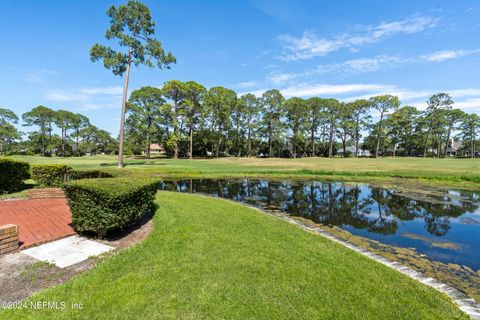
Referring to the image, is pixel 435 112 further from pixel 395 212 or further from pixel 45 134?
pixel 45 134

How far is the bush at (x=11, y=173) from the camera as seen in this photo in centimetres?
951

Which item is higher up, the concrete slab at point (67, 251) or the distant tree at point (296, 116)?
the distant tree at point (296, 116)

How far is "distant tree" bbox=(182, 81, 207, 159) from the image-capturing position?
44.3 metres

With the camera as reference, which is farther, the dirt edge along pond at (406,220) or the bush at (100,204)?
the dirt edge along pond at (406,220)

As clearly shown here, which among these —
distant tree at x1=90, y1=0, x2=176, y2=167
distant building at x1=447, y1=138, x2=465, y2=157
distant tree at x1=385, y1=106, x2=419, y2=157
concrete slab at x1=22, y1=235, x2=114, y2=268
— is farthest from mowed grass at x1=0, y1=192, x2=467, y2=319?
distant building at x1=447, y1=138, x2=465, y2=157

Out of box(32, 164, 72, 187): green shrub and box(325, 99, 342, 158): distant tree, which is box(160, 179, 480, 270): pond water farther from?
box(325, 99, 342, 158): distant tree

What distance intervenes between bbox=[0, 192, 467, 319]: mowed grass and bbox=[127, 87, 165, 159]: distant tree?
4371 cm

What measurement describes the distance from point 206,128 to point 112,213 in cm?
4964

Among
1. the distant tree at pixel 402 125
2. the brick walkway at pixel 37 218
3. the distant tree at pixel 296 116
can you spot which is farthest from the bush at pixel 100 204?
the distant tree at pixel 402 125

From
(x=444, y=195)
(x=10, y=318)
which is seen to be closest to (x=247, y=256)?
(x=10, y=318)

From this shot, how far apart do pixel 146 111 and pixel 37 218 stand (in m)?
42.3

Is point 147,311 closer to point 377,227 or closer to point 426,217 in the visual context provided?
point 377,227

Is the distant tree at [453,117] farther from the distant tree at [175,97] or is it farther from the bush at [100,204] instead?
the bush at [100,204]

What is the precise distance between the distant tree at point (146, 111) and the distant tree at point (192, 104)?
5.44 metres
